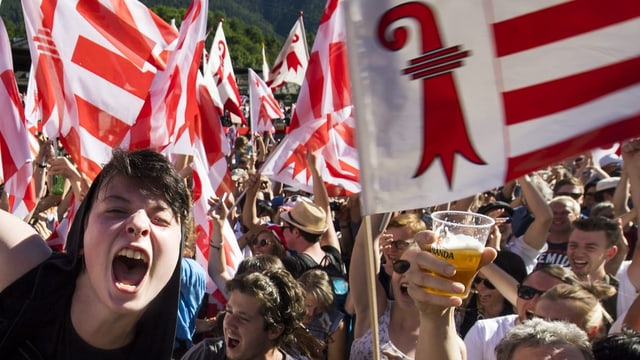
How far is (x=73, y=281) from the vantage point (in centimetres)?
203

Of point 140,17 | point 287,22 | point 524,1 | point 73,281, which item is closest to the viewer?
point 73,281

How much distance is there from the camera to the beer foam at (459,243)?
1.95 meters

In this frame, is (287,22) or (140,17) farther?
(287,22)

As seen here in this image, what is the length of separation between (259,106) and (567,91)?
33.1ft

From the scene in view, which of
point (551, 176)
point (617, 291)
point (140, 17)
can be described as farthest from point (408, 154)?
point (551, 176)

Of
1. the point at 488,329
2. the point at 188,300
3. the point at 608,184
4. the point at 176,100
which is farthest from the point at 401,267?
the point at 608,184

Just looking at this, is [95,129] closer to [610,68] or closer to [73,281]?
[73,281]

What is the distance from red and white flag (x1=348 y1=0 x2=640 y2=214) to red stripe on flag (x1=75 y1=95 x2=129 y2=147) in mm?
3491

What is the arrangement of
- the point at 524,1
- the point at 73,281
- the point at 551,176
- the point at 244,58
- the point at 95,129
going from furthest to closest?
1. the point at 244,58
2. the point at 551,176
3. the point at 95,129
4. the point at 524,1
5. the point at 73,281

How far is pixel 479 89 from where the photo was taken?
A: 2.17 metres

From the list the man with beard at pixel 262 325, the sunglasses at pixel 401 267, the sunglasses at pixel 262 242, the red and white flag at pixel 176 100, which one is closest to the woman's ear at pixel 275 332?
the man with beard at pixel 262 325

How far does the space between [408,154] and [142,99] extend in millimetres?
3817

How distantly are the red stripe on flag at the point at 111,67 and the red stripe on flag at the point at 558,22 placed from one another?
3.82 meters

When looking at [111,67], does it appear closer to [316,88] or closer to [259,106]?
[316,88]
